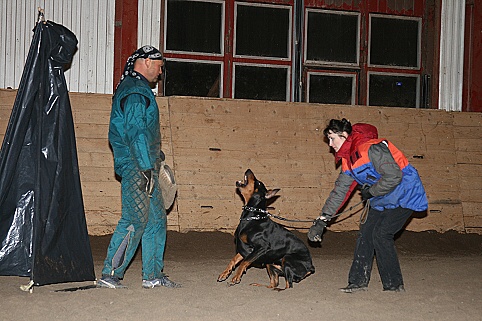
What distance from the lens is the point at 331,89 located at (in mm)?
11234

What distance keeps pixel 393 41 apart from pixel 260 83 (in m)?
2.64

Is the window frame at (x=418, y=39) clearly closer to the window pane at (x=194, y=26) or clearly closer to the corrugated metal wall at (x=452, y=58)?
the corrugated metal wall at (x=452, y=58)

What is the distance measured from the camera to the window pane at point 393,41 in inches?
452

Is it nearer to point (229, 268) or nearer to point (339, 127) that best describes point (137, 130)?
point (229, 268)

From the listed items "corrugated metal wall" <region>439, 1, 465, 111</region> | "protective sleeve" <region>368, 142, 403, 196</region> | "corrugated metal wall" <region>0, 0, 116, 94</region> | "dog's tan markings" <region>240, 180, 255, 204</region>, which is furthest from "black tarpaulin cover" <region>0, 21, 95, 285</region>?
"corrugated metal wall" <region>439, 1, 465, 111</region>

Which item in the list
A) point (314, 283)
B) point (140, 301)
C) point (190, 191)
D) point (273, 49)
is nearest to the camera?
point (140, 301)

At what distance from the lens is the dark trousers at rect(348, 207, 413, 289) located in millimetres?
5805

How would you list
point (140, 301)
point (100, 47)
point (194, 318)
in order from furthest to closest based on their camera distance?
point (100, 47), point (140, 301), point (194, 318)

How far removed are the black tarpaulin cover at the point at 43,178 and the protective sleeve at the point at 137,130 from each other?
78 centimetres

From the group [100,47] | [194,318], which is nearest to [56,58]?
[194,318]

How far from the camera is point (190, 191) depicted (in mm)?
9172

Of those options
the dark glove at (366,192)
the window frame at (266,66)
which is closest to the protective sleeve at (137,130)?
the dark glove at (366,192)

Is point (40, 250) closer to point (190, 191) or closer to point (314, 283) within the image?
point (314, 283)

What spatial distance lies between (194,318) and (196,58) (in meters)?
6.59
